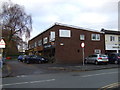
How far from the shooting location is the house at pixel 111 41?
3044cm

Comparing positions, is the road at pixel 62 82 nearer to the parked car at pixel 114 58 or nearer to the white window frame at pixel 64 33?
the parked car at pixel 114 58

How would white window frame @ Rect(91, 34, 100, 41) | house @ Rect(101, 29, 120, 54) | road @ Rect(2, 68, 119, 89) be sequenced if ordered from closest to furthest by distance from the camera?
road @ Rect(2, 68, 119, 89) < white window frame @ Rect(91, 34, 100, 41) < house @ Rect(101, 29, 120, 54)

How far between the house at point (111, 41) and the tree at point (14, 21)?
18.0 meters

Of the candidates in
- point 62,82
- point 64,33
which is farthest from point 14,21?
point 62,82

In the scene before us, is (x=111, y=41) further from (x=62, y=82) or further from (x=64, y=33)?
(x=62, y=82)

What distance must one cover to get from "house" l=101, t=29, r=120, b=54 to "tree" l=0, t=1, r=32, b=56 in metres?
18.0

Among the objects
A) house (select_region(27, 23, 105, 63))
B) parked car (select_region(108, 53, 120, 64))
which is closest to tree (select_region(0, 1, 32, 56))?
house (select_region(27, 23, 105, 63))

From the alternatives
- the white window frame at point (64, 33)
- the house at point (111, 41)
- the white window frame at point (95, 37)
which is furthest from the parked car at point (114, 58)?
the white window frame at point (64, 33)

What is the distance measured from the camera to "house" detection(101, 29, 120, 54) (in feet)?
99.9

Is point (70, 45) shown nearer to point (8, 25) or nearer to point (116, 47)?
point (116, 47)

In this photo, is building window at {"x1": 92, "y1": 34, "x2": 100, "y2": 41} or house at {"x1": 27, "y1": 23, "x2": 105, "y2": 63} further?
building window at {"x1": 92, "y1": 34, "x2": 100, "y2": 41}

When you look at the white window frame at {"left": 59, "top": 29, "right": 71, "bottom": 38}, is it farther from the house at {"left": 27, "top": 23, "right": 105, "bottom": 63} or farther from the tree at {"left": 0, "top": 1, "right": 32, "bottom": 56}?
the tree at {"left": 0, "top": 1, "right": 32, "bottom": 56}

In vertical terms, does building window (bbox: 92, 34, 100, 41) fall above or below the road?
above

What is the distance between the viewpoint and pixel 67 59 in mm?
25891
